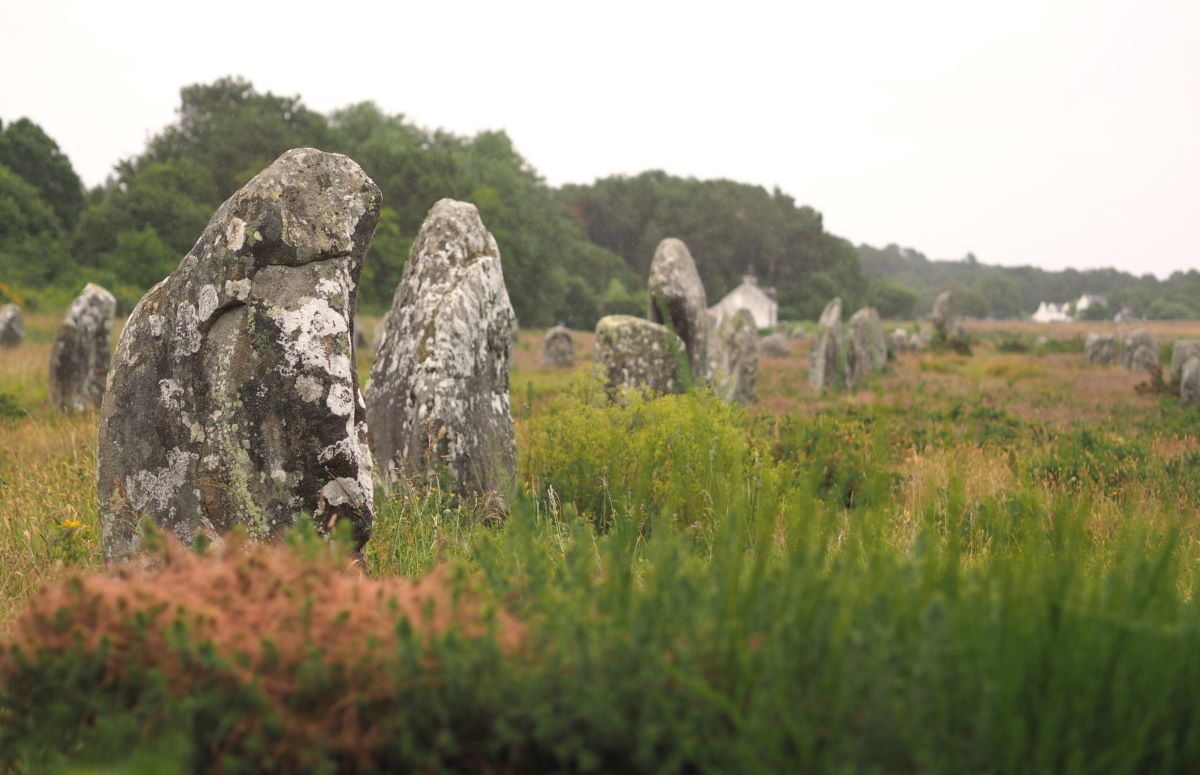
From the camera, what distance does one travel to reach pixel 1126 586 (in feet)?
8.05

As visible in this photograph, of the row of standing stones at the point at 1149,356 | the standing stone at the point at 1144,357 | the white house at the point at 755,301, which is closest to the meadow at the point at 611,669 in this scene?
the row of standing stones at the point at 1149,356

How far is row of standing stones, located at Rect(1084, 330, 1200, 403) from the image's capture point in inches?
641

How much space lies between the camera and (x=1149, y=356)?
87.2 ft

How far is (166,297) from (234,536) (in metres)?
2.81

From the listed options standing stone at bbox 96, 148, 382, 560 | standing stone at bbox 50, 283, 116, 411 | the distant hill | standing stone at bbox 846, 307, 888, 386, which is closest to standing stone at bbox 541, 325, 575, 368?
standing stone at bbox 846, 307, 888, 386

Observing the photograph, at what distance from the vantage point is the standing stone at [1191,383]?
1617 cm

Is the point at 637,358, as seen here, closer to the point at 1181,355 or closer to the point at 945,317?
the point at 1181,355

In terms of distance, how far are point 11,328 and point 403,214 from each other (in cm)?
2301

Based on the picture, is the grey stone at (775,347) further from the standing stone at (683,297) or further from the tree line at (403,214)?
the standing stone at (683,297)

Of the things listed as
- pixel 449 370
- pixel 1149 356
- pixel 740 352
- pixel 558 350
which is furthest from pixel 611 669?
pixel 1149 356

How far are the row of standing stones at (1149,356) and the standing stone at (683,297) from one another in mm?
9845

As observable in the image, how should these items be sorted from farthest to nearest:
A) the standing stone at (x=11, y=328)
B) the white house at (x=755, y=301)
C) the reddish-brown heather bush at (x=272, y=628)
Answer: the white house at (x=755, y=301)
the standing stone at (x=11, y=328)
the reddish-brown heather bush at (x=272, y=628)

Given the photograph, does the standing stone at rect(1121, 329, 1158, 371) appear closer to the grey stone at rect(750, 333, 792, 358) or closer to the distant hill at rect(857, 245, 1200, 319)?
the grey stone at rect(750, 333, 792, 358)

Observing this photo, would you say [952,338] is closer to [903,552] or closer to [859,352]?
[859,352]
